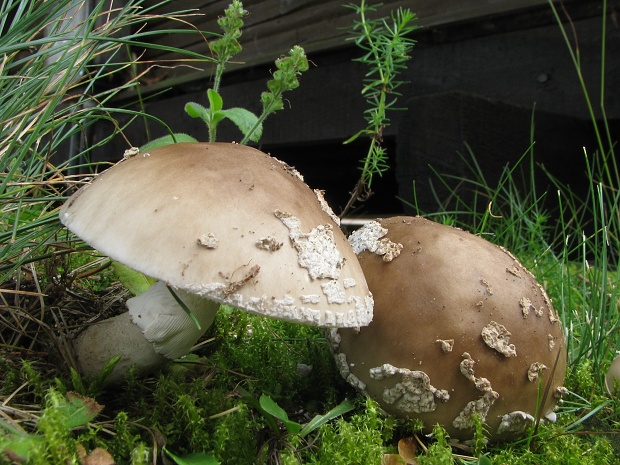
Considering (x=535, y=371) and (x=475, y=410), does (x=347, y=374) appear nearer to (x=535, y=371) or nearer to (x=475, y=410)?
(x=475, y=410)

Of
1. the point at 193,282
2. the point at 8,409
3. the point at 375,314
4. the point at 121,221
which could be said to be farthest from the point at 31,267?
the point at 375,314

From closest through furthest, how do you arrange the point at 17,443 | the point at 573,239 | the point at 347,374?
1. the point at 17,443
2. the point at 347,374
3. the point at 573,239

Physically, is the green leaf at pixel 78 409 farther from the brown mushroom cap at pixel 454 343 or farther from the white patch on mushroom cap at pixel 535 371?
the white patch on mushroom cap at pixel 535 371

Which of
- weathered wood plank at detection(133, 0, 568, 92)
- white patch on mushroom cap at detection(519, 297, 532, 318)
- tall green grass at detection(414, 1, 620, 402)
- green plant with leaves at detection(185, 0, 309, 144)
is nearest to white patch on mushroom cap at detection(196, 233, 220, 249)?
green plant with leaves at detection(185, 0, 309, 144)

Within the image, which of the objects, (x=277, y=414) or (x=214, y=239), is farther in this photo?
(x=277, y=414)

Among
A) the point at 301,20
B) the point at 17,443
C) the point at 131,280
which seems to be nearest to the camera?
the point at 17,443

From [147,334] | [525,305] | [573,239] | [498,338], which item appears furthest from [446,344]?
[573,239]
